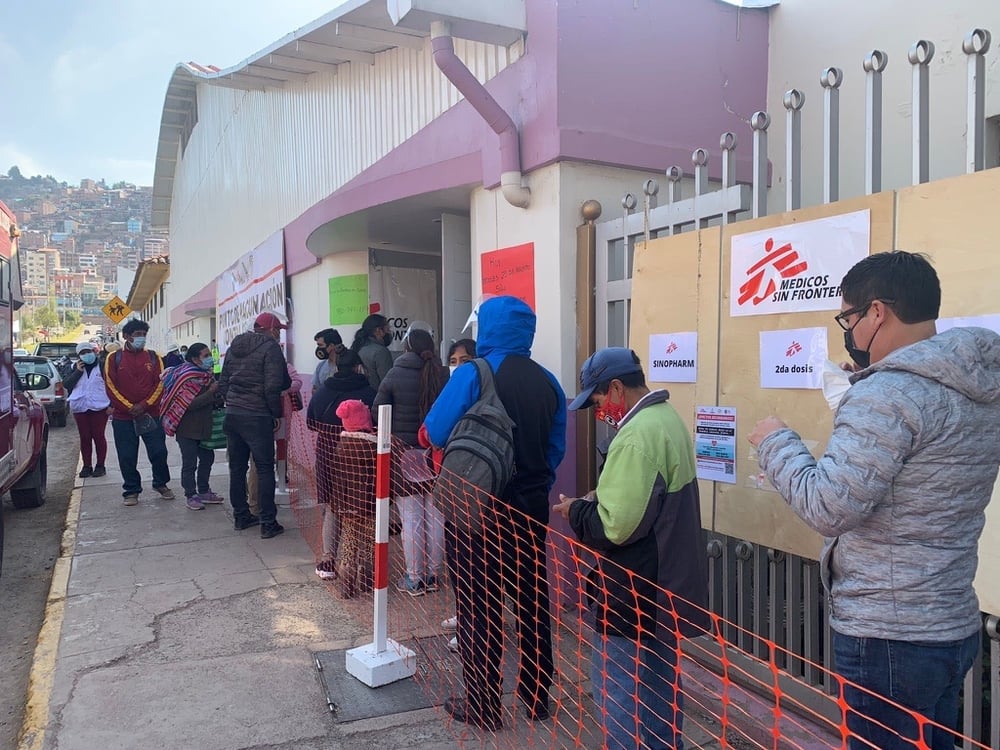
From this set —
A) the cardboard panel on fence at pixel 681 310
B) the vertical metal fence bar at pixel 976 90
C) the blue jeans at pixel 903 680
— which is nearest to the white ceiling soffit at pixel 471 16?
the cardboard panel on fence at pixel 681 310

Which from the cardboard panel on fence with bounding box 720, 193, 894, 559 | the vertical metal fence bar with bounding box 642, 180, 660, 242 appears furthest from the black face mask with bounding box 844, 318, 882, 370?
the vertical metal fence bar with bounding box 642, 180, 660, 242

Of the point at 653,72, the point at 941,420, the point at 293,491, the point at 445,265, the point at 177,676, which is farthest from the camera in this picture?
the point at 293,491

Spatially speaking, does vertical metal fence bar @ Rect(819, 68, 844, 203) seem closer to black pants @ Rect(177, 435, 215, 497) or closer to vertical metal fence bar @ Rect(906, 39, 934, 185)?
vertical metal fence bar @ Rect(906, 39, 934, 185)

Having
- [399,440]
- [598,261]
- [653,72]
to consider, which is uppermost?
[653,72]

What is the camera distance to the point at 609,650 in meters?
2.66

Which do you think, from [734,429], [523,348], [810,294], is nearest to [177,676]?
[523,348]

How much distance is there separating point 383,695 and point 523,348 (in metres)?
1.88

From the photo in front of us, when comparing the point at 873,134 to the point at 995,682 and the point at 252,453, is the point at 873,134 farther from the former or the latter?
the point at 252,453

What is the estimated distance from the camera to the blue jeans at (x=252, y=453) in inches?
252

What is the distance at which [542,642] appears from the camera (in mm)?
3559

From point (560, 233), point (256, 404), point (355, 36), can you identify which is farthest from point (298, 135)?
point (560, 233)

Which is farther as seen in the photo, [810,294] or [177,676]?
[177,676]

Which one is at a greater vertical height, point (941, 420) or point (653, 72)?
point (653, 72)

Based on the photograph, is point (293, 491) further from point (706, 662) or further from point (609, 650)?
point (609, 650)
